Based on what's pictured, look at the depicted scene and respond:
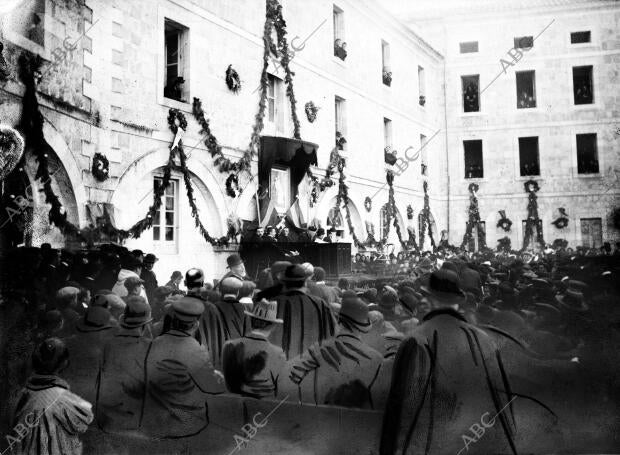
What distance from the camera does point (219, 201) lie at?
5559 mm

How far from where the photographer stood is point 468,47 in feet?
16.5

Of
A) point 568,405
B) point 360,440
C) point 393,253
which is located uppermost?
point 393,253

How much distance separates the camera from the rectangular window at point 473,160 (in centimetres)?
505

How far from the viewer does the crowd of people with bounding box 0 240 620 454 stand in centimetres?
344

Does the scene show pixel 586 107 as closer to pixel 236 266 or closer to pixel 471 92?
pixel 471 92

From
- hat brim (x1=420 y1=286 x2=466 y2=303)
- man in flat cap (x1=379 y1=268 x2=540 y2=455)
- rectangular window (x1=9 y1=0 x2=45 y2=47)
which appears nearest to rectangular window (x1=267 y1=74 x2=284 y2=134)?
rectangular window (x1=9 y1=0 x2=45 y2=47)

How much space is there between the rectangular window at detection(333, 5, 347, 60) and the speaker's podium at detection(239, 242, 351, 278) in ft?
6.84

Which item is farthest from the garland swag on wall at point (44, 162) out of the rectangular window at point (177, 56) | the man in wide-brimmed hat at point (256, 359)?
the man in wide-brimmed hat at point (256, 359)

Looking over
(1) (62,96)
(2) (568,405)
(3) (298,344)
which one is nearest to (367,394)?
(3) (298,344)

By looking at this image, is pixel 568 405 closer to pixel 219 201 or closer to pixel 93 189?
pixel 219 201

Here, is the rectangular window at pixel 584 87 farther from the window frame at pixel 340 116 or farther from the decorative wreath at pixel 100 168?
the decorative wreath at pixel 100 168

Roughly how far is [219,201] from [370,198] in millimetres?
1606

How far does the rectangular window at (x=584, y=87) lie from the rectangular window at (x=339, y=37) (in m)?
2.32

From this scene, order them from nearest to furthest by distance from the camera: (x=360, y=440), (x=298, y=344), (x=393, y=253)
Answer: (x=360, y=440), (x=298, y=344), (x=393, y=253)
